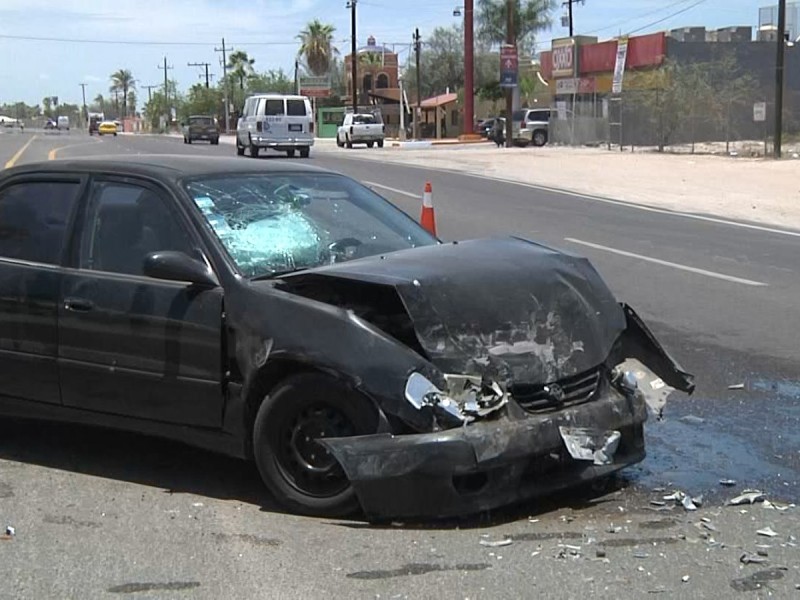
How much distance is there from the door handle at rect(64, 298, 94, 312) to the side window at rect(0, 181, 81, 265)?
0.32 m

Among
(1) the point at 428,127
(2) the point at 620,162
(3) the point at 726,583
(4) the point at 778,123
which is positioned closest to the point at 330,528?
(3) the point at 726,583

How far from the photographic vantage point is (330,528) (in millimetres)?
4781

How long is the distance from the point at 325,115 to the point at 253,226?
9026 cm

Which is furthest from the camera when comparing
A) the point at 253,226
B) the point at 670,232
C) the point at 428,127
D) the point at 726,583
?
the point at 428,127

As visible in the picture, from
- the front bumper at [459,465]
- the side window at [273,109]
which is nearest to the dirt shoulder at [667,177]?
the side window at [273,109]

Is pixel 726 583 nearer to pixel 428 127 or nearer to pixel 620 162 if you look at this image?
pixel 620 162

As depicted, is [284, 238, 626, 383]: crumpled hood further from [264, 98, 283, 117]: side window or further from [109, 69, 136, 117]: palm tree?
[109, 69, 136, 117]: palm tree

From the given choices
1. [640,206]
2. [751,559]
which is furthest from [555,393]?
[640,206]

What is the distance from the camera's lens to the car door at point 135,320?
5.12m

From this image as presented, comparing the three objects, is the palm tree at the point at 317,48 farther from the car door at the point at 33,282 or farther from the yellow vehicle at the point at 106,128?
the car door at the point at 33,282

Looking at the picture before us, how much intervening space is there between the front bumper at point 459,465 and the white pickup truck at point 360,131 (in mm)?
53516

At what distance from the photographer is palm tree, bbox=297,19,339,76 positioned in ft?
327

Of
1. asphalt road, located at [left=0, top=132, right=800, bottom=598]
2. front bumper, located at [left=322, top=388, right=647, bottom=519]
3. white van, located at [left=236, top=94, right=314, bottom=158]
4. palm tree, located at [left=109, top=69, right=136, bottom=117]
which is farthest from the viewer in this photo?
palm tree, located at [left=109, top=69, right=136, bottom=117]

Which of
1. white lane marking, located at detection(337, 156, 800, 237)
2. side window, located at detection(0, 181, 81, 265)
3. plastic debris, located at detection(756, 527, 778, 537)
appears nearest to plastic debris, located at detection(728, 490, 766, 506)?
plastic debris, located at detection(756, 527, 778, 537)
